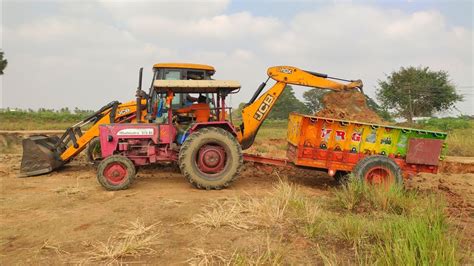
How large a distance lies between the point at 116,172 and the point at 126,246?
377 cm

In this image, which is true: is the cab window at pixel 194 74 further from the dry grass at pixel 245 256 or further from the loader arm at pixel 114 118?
the dry grass at pixel 245 256

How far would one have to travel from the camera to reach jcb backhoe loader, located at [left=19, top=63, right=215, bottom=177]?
859 cm

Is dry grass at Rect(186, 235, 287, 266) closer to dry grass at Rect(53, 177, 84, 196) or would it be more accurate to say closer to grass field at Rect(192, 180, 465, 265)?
grass field at Rect(192, 180, 465, 265)

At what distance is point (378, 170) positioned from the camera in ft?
24.1

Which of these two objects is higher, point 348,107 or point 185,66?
point 185,66

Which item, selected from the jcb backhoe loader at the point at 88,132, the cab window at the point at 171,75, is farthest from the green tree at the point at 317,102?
the cab window at the point at 171,75

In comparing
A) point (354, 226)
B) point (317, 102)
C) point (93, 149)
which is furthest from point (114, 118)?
point (354, 226)

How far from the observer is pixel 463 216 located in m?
5.71

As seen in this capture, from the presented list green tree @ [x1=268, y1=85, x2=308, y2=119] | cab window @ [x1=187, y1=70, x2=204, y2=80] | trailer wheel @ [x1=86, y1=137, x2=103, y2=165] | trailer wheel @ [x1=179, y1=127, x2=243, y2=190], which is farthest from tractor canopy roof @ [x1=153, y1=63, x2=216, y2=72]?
green tree @ [x1=268, y1=85, x2=308, y2=119]

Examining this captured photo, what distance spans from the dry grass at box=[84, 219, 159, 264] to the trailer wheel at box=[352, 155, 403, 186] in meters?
4.22

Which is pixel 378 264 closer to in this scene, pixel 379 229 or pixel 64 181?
pixel 379 229

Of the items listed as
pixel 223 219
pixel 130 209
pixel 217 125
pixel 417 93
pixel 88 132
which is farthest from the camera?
pixel 417 93

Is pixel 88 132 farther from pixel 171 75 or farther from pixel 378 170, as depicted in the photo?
pixel 378 170

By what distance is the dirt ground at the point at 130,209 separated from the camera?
13.6 ft
